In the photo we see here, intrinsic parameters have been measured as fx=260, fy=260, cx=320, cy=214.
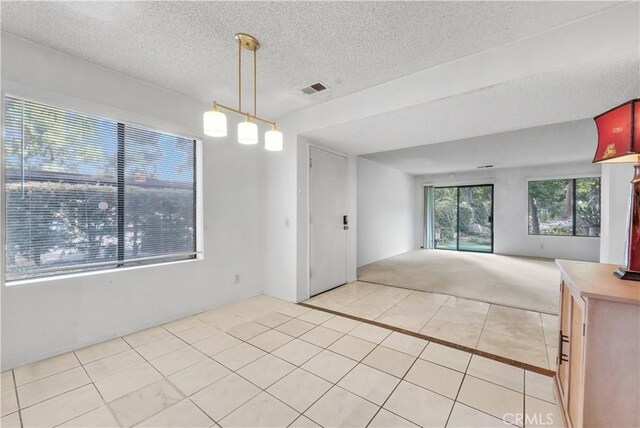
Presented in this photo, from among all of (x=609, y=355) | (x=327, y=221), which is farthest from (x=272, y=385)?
(x=327, y=221)

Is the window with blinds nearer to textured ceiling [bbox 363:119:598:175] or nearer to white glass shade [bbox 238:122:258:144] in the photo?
white glass shade [bbox 238:122:258:144]

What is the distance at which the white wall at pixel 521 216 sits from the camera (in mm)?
6566

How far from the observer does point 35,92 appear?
84.5 inches

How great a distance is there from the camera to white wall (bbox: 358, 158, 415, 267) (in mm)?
6215

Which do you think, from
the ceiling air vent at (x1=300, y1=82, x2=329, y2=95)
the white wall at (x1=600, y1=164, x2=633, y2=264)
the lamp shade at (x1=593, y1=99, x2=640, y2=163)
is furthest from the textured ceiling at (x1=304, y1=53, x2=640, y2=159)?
the lamp shade at (x1=593, y1=99, x2=640, y2=163)

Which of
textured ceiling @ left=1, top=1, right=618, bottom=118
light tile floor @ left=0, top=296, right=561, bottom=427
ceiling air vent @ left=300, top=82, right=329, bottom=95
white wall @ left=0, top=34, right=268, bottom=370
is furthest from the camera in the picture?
ceiling air vent @ left=300, top=82, right=329, bottom=95

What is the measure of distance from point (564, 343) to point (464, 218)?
7.49 meters

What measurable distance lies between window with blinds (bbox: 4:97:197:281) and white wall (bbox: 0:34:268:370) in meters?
0.13

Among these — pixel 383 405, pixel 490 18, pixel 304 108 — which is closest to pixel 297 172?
pixel 304 108

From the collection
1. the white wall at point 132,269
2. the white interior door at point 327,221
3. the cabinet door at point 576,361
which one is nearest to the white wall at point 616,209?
the cabinet door at point 576,361

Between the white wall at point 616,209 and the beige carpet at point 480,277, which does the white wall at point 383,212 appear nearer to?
the beige carpet at point 480,277

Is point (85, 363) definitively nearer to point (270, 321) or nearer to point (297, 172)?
point (270, 321)

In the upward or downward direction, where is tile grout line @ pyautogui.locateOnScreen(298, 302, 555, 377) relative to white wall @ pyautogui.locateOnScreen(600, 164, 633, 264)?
downward

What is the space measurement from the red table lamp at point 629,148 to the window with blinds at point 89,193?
141 inches
